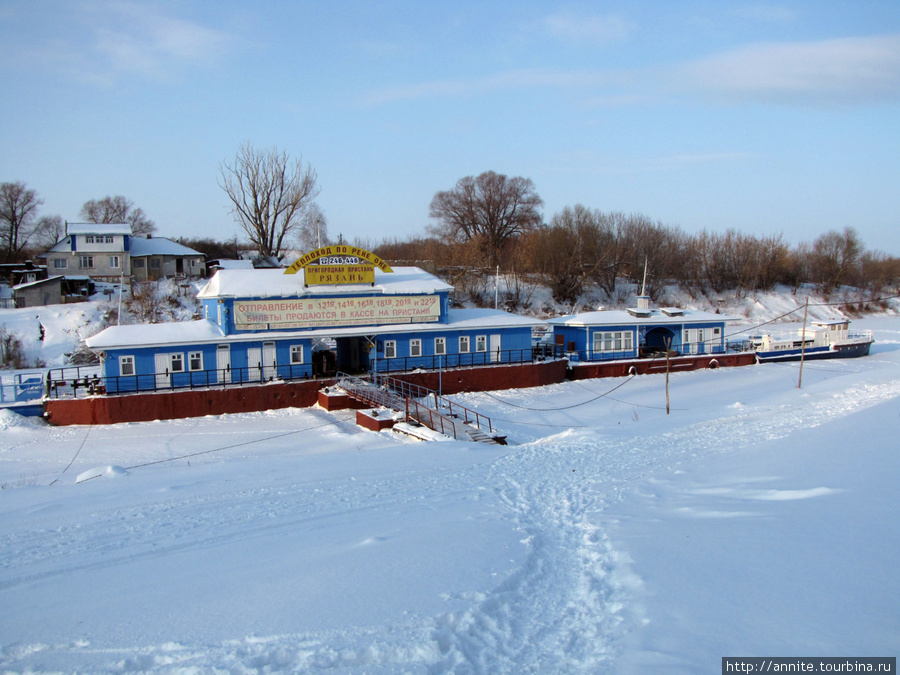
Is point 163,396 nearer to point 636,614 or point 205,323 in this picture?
point 205,323

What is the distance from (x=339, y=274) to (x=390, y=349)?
445 cm

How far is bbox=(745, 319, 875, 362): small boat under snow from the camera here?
4091 centimetres

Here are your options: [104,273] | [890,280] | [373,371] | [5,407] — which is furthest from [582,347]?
[890,280]

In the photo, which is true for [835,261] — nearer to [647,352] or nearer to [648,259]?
[648,259]

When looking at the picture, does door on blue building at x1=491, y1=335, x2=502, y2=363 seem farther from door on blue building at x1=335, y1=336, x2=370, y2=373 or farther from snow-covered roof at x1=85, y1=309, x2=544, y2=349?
door on blue building at x1=335, y1=336, x2=370, y2=373

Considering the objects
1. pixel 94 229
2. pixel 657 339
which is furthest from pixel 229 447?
pixel 94 229

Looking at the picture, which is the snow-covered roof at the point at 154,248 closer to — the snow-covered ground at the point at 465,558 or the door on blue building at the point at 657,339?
the snow-covered ground at the point at 465,558

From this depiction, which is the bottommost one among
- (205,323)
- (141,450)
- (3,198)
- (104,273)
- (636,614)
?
(141,450)

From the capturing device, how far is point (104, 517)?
10.5 meters

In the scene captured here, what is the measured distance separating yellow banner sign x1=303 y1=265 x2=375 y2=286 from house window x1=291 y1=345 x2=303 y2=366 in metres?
3.16

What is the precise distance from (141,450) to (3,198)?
202ft

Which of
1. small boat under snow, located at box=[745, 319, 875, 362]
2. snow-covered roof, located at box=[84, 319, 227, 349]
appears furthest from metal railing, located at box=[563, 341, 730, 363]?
snow-covered roof, located at box=[84, 319, 227, 349]

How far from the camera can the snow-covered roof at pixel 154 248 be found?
52.3m

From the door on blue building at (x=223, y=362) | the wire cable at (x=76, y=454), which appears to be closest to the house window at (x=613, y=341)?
the door on blue building at (x=223, y=362)
